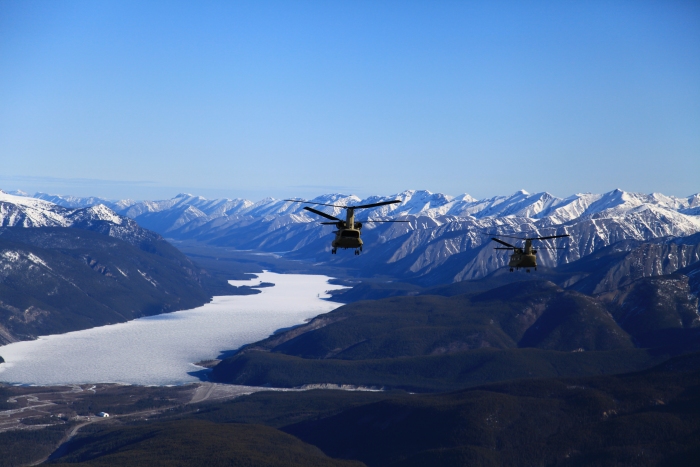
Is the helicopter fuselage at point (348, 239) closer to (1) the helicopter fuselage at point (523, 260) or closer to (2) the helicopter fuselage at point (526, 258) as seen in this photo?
(2) the helicopter fuselage at point (526, 258)

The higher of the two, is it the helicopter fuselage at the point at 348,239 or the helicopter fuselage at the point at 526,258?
the helicopter fuselage at the point at 348,239

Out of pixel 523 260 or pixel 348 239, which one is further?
pixel 523 260

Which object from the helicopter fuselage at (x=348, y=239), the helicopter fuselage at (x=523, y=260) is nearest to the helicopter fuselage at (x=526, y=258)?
the helicopter fuselage at (x=523, y=260)

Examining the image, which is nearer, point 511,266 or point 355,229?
point 355,229

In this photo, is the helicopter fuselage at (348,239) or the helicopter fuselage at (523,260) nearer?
the helicopter fuselage at (348,239)

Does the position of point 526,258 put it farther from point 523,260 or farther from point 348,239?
point 348,239

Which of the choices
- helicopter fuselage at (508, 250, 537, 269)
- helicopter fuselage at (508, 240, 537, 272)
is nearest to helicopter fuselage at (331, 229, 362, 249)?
helicopter fuselage at (508, 240, 537, 272)

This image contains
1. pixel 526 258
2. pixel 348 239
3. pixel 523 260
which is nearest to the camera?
pixel 348 239

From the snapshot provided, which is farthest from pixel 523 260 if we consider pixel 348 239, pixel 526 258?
pixel 348 239

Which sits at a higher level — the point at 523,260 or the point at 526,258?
the point at 526,258

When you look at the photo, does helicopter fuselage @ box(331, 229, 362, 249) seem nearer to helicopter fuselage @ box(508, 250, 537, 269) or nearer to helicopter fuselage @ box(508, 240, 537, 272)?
helicopter fuselage @ box(508, 240, 537, 272)
